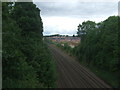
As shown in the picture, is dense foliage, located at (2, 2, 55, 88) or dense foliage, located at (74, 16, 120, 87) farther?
dense foliage, located at (74, 16, 120, 87)

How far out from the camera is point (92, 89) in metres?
22.4

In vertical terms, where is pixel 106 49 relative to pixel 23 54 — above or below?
below

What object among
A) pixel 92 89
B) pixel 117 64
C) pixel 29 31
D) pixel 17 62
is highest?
pixel 29 31

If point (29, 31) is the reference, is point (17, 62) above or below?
below

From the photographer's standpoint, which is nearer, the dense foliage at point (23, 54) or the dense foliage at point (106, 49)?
the dense foliage at point (23, 54)

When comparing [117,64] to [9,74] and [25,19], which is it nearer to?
[25,19]

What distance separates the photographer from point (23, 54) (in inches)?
677

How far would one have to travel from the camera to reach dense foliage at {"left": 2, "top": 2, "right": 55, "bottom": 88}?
436 inches

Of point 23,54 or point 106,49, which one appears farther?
point 106,49

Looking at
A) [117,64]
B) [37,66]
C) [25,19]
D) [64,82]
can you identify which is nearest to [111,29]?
[117,64]

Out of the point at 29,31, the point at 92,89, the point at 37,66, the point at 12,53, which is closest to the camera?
the point at 12,53

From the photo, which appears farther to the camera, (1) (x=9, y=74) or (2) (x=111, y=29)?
(2) (x=111, y=29)

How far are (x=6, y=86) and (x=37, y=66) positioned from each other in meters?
8.10

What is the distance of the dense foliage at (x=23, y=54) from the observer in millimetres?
11070
